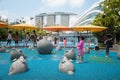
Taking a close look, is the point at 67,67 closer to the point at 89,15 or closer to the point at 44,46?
the point at 44,46

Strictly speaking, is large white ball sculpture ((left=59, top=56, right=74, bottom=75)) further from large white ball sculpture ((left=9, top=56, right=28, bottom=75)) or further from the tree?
the tree

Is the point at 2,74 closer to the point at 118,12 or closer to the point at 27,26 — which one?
the point at 27,26

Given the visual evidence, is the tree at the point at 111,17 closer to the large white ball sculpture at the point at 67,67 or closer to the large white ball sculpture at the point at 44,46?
the large white ball sculpture at the point at 44,46

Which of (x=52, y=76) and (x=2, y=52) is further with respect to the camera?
→ (x=2, y=52)

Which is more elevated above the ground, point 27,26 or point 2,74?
point 27,26

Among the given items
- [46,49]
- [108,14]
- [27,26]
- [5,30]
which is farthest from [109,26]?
[5,30]

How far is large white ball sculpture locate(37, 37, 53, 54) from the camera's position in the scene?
1914 cm

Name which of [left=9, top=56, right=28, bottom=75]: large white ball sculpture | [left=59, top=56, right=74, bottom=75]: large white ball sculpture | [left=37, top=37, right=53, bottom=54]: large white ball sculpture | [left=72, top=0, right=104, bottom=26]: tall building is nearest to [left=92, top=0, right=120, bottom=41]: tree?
[left=37, top=37, right=53, bottom=54]: large white ball sculpture

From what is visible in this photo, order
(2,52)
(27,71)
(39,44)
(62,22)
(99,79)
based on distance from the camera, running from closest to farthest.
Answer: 1. (99,79)
2. (27,71)
3. (39,44)
4. (2,52)
5. (62,22)

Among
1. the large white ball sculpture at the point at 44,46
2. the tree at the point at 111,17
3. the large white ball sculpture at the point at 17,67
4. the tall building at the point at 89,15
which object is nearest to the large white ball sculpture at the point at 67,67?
the large white ball sculpture at the point at 17,67

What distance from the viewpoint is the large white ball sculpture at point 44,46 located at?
19141 millimetres

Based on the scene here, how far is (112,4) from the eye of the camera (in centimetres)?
2886

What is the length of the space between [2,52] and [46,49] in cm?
384

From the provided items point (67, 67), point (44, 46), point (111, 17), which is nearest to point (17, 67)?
point (67, 67)
